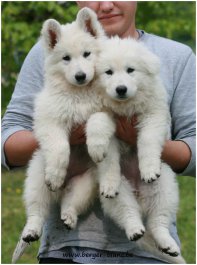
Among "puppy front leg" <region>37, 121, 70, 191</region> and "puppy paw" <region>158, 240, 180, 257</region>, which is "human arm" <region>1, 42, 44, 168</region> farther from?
"puppy paw" <region>158, 240, 180, 257</region>

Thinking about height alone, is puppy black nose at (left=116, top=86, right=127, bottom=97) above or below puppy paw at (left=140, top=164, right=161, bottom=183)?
above

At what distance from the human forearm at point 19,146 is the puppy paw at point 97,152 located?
0.43 metres

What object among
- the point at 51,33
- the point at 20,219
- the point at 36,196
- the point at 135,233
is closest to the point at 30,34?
the point at 20,219

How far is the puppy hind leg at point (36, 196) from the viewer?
353 centimetres

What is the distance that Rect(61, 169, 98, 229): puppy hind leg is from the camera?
11.4 ft

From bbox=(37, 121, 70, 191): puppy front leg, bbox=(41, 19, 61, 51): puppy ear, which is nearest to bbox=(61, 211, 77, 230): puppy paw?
bbox=(37, 121, 70, 191): puppy front leg

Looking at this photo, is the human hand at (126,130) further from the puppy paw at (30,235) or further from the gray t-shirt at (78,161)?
the puppy paw at (30,235)

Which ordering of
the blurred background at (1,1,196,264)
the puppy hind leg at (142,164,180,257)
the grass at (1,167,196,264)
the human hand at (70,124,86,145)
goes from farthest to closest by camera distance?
the blurred background at (1,1,196,264) → the grass at (1,167,196,264) → the human hand at (70,124,86,145) → the puppy hind leg at (142,164,180,257)

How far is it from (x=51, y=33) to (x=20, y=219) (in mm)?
4851

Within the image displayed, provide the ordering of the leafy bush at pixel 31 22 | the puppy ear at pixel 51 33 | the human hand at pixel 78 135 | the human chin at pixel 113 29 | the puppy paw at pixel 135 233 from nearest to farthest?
the puppy paw at pixel 135 233 → the human hand at pixel 78 135 → the puppy ear at pixel 51 33 → the human chin at pixel 113 29 → the leafy bush at pixel 31 22

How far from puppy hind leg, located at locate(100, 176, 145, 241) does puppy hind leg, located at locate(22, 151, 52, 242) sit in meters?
0.35

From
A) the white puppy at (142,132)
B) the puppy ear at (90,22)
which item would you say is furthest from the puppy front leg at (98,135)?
the puppy ear at (90,22)

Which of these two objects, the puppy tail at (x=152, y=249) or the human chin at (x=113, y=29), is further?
the human chin at (x=113, y=29)

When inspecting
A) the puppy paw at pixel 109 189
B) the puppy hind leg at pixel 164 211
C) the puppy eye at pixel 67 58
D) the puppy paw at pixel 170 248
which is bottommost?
the puppy paw at pixel 170 248
